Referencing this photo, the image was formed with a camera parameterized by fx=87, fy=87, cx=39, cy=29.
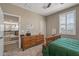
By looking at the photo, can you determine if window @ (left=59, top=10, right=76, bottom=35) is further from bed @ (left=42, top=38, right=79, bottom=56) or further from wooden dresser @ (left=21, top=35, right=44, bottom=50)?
wooden dresser @ (left=21, top=35, right=44, bottom=50)

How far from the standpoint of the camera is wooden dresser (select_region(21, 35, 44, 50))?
5.25ft

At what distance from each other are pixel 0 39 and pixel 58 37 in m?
1.01

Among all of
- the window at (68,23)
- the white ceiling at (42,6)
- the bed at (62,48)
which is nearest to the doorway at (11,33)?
the white ceiling at (42,6)

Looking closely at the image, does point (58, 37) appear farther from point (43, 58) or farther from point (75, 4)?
point (75, 4)

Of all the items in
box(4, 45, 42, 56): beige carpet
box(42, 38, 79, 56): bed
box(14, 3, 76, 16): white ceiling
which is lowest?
box(4, 45, 42, 56): beige carpet

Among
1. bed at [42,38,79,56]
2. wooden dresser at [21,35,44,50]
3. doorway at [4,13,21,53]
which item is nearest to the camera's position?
bed at [42,38,79,56]

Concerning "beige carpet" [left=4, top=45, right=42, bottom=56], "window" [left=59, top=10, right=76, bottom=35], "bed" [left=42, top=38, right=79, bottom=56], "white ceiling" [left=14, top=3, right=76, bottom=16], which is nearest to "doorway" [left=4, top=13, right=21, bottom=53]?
"beige carpet" [left=4, top=45, right=42, bottom=56]

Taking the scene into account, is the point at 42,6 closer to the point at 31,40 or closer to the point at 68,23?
the point at 68,23

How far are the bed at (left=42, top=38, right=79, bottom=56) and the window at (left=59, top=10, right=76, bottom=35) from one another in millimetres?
144

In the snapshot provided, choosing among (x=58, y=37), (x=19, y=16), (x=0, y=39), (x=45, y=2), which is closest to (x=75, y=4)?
(x=45, y=2)

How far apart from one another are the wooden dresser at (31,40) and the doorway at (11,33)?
0.10 m

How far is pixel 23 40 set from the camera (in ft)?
5.33

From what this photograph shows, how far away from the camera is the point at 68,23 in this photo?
154 centimetres

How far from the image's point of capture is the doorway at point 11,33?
1464mm
